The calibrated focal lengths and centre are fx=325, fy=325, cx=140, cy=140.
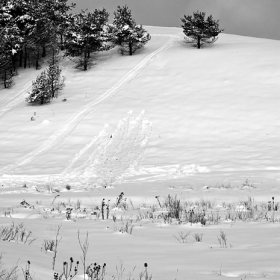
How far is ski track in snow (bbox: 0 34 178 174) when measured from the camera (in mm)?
15640

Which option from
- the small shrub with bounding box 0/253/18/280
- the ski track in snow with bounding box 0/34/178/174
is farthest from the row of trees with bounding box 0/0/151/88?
the small shrub with bounding box 0/253/18/280

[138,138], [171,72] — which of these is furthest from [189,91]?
[138,138]

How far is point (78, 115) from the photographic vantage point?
21.9 m

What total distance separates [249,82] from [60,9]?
24.1m

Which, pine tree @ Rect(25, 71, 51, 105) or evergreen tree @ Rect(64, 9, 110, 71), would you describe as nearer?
pine tree @ Rect(25, 71, 51, 105)

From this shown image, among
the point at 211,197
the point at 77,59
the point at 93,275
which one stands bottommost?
the point at 211,197

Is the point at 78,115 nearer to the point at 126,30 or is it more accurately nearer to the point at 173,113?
the point at 173,113

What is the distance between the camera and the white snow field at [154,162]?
115 inches

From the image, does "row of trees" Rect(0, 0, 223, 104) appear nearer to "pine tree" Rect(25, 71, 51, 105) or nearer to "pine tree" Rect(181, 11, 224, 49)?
"pine tree" Rect(181, 11, 224, 49)

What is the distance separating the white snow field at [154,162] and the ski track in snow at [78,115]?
0.34 ft

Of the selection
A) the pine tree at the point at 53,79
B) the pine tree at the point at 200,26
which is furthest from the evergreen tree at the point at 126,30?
the pine tree at the point at 53,79

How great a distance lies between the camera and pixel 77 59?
119ft

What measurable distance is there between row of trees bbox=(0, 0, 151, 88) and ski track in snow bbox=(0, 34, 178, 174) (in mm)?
4143

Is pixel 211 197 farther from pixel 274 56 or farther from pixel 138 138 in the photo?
pixel 274 56
